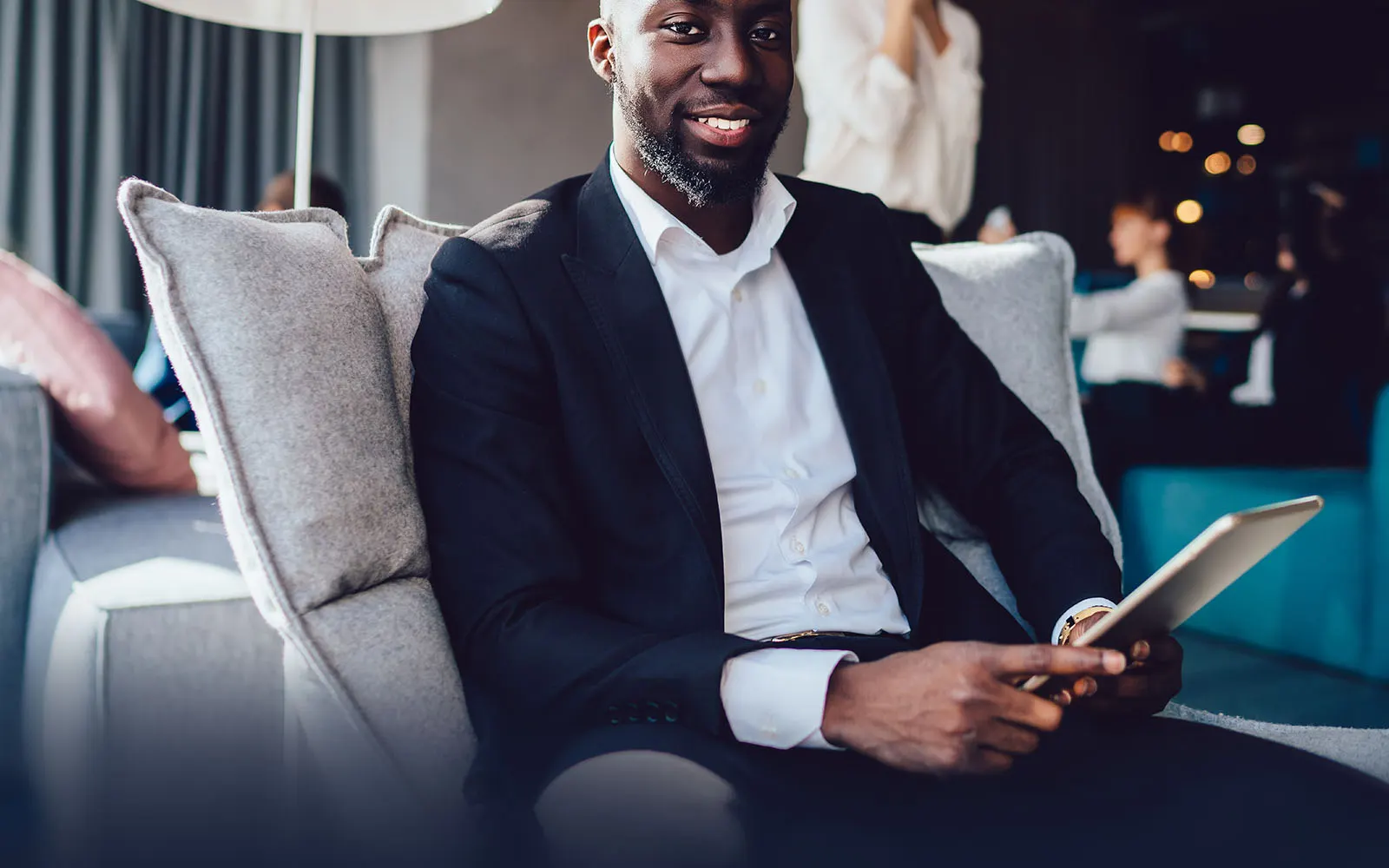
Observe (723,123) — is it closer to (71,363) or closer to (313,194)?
(71,363)

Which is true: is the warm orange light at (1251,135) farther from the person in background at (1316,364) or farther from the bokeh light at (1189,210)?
the person in background at (1316,364)

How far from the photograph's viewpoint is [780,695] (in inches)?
33.3

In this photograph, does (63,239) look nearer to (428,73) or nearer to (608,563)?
(428,73)

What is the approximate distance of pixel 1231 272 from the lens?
862cm

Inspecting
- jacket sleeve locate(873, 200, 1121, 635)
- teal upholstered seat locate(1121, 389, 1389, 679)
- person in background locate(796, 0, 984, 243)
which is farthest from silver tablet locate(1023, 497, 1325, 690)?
person in background locate(796, 0, 984, 243)

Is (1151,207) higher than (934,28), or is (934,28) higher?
(934,28)

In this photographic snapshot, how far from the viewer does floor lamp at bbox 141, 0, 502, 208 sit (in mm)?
1631

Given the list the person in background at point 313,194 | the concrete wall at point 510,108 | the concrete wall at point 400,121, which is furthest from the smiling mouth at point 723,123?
the concrete wall at point 400,121

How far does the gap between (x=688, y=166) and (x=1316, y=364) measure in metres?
2.56

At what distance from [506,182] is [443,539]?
3.63 metres

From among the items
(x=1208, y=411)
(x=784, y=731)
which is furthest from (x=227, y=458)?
(x=1208, y=411)

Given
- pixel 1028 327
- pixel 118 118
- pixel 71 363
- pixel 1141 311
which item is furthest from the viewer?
pixel 118 118

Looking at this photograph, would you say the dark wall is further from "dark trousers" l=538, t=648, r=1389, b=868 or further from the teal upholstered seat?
"dark trousers" l=538, t=648, r=1389, b=868

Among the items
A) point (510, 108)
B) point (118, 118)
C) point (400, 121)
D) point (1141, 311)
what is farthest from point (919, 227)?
point (118, 118)
